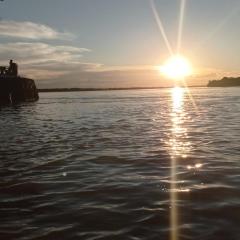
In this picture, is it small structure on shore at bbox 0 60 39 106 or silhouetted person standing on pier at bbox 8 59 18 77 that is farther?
silhouetted person standing on pier at bbox 8 59 18 77

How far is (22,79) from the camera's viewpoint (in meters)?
67.2

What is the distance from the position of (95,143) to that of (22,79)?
176 feet

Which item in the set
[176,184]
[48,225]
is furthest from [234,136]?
[48,225]

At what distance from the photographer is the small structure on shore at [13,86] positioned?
6062 cm

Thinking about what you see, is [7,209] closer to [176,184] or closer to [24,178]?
[24,178]

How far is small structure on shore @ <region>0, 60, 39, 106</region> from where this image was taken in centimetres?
6062

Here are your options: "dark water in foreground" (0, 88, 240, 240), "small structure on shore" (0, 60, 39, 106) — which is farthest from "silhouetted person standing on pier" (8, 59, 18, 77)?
"dark water in foreground" (0, 88, 240, 240)

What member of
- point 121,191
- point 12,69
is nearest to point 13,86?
point 12,69

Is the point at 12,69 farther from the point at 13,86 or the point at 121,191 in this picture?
the point at 121,191

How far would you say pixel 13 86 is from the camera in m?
64.1

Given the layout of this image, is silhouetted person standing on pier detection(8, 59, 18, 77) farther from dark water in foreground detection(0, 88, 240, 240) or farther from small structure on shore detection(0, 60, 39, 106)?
dark water in foreground detection(0, 88, 240, 240)

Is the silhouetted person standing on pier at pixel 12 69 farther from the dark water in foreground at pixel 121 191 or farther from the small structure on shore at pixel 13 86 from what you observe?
the dark water in foreground at pixel 121 191

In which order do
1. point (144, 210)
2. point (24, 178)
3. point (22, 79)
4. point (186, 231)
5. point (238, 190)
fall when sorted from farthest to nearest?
point (22, 79), point (24, 178), point (238, 190), point (144, 210), point (186, 231)

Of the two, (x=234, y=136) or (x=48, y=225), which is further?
(x=234, y=136)
